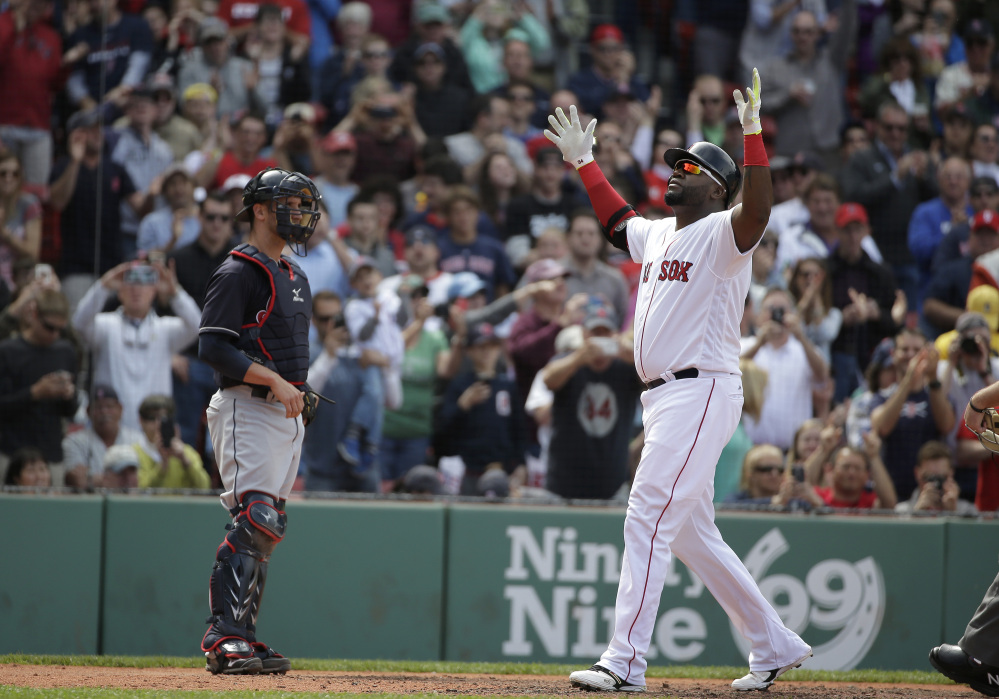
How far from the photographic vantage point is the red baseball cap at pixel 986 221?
808cm

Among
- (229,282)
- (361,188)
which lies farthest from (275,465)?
(361,188)

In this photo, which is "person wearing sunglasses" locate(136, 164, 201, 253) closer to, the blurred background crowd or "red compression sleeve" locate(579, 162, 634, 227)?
the blurred background crowd

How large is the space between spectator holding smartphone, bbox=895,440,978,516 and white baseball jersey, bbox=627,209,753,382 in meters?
3.07

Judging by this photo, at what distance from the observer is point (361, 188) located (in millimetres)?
8742

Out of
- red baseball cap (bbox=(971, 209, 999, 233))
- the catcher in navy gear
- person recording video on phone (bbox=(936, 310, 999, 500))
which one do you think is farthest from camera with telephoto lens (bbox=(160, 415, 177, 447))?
red baseball cap (bbox=(971, 209, 999, 233))

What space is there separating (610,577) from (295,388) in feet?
8.99

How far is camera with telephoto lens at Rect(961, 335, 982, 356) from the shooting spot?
6.90m

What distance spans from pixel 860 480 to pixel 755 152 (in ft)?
11.4

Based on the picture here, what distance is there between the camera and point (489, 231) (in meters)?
8.73

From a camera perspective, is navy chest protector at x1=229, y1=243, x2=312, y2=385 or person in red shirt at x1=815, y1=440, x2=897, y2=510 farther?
person in red shirt at x1=815, y1=440, x2=897, y2=510

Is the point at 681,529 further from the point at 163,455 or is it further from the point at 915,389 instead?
the point at 163,455

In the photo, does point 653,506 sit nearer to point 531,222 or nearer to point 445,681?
point 445,681

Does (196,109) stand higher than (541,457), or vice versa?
(196,109)

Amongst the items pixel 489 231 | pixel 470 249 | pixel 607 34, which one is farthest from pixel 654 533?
pixel 607 34
